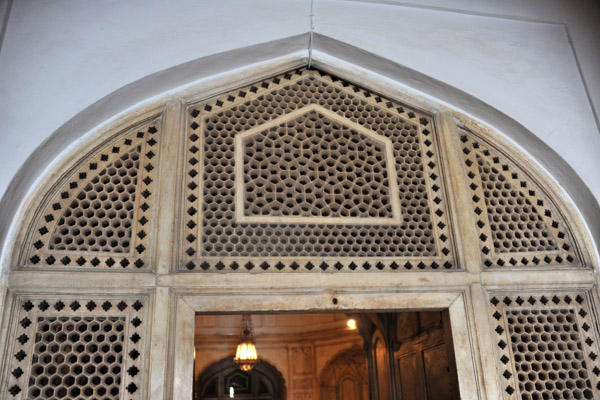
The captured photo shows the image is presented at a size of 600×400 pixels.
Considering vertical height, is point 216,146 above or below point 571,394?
above

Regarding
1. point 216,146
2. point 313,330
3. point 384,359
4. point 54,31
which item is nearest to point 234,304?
point 216,146

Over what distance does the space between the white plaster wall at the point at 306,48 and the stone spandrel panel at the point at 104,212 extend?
207 mm

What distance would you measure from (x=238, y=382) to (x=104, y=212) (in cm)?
646

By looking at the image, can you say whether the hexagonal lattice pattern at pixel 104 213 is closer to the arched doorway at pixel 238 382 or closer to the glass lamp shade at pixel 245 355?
the glass lamp shade at pixel 245 355

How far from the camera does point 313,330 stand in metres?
8.95

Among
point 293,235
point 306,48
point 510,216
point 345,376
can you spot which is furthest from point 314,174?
point 345,376

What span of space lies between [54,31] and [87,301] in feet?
5.29

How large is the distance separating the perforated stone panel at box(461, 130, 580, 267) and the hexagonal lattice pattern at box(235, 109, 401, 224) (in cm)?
57

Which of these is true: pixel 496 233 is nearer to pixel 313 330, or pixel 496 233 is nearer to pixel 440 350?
pixel 440 350

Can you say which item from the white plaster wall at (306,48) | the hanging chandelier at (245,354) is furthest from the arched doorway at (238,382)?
the white plaster wall at (306,48)

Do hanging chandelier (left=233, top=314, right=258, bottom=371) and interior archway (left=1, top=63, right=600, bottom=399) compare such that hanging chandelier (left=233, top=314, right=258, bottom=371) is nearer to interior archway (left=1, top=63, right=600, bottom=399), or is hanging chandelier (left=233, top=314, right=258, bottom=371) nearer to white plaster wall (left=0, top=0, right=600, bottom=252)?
interior archway (left=1, top=63, right=600, bottom=399)

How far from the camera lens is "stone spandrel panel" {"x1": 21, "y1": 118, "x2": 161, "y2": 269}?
3.18m

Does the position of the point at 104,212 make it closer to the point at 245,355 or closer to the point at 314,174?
the point at 314,174

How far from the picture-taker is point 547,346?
11.2 feet
